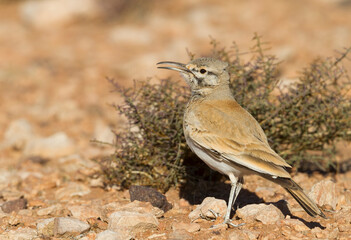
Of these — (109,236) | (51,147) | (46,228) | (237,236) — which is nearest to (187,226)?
(237,236)

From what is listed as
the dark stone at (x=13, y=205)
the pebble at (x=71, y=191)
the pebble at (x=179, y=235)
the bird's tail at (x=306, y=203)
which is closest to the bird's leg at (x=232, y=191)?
the pebble at (x=179, y=235)

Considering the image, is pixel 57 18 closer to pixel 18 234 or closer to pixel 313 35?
pixel 313 35

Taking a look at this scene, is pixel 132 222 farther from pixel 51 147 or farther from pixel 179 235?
pixel 51 147

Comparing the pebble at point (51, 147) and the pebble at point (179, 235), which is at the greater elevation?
the pebble at point (51, 147)

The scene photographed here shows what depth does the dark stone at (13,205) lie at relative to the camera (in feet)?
17.4

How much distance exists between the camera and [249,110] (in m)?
5.65

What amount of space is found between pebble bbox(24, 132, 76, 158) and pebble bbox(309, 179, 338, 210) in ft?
11.7

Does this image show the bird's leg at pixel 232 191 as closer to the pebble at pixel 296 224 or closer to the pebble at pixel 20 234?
the pebble at pixel 296 224

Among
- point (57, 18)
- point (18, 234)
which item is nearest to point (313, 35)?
point (57, 18)

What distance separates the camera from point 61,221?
177 inches

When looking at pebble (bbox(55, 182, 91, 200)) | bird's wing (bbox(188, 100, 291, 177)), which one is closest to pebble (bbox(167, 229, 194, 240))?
bird's wing (bbox(188, 100, 291, 177))

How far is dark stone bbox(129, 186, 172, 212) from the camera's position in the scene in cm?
509

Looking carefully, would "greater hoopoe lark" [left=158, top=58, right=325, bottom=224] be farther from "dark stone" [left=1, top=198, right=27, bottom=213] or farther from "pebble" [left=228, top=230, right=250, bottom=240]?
"dark stone" [left=1, top=198, right=27, bottom=213]

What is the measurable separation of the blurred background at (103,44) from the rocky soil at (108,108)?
0.09 feet
